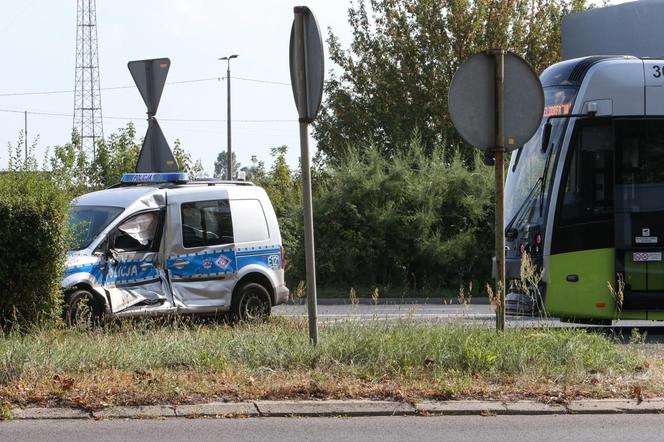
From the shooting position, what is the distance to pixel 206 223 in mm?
13867

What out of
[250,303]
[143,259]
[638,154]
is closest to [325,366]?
[143,259]

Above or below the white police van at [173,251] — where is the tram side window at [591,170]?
above

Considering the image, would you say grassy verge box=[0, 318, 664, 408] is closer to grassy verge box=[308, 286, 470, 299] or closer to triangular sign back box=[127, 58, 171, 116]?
triangular sign back box=[127, 58, 171, 116]

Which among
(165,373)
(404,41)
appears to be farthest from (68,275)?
(404,41)

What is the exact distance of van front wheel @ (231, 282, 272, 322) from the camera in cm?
1394

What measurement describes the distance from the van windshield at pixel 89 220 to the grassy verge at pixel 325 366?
9.89 ft

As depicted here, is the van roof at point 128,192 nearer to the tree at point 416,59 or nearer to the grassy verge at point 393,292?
the grassy verge at point 393,292

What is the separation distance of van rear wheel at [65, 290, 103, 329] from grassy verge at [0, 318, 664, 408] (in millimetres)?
1922

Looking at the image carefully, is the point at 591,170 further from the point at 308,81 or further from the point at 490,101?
the point at 308,81

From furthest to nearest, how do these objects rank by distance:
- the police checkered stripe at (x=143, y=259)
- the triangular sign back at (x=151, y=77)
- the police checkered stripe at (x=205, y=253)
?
the police checkered stripe at (x=205, y=253) < the police checkered stripe at (x=143, y=259) < the triangular sign back at (x=151, y=77)

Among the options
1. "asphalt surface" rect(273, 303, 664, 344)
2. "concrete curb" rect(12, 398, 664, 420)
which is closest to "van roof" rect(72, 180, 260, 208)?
"asphalt surface" rect(273, 303, 664, 344)

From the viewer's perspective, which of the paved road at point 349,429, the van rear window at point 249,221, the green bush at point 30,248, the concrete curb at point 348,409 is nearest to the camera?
the paved road at point 349,429

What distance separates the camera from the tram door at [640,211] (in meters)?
13.6

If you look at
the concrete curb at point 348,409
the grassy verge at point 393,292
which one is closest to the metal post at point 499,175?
the concrete curb at point 348,409
